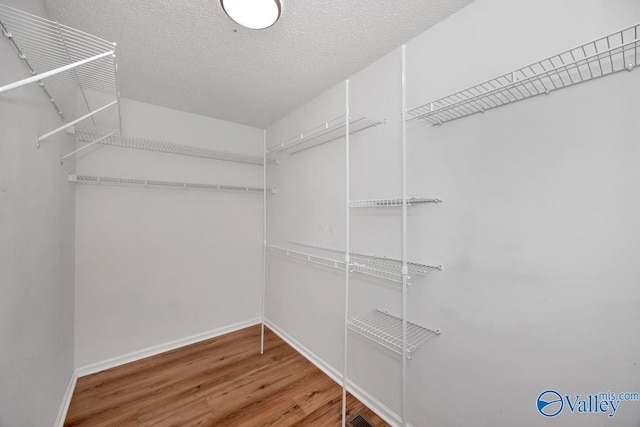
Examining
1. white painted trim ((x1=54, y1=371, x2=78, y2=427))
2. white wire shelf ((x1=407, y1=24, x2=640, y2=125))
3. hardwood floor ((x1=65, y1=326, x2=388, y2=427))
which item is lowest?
hardwood floor ((x1=65, y1=326, x2=388, y2=427))

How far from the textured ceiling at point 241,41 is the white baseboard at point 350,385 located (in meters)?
2.45

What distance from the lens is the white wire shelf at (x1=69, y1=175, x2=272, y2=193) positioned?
2.06 meters

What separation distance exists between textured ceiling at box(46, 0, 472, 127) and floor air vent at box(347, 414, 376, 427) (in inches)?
97.6

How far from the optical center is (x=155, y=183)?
238 centimetres

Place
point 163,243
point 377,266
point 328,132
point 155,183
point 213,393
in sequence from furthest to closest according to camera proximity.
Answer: point 163,243, point 155,183, point 328,132, point 213,393, point 377,266

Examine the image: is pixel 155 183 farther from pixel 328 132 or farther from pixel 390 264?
pixel 390 264

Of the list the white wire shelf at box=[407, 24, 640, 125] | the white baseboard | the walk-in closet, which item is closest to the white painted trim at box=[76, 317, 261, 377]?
the walk-in closet

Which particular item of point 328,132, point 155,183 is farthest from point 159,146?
point 328,132

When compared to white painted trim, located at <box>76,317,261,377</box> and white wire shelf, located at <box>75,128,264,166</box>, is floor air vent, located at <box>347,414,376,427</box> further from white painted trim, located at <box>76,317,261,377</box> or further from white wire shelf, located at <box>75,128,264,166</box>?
white wire shelf, located at <box>75,128,264,166</box>

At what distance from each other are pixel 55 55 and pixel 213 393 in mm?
2409

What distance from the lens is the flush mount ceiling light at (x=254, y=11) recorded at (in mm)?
1172

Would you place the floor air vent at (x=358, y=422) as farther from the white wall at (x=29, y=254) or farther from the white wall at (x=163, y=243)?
the white wall at (x=163, y=243)

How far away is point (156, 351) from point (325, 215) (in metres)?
2.21

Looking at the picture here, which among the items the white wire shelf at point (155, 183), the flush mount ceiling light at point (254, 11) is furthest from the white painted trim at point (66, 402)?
the flush mount ceiling light at point (254, 11)
